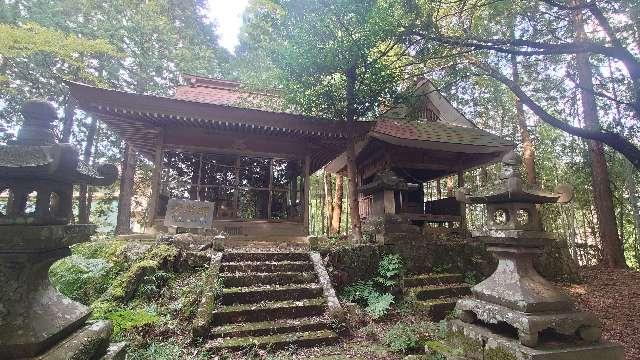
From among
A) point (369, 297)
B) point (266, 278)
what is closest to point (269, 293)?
point (266, 278)

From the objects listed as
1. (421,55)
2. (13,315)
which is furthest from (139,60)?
(13,315)

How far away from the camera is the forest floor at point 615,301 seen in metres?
6.56

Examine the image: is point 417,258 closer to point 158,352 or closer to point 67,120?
point 158,352

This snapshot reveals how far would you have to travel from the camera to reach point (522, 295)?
12.6ft

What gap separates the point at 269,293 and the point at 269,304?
338 mm

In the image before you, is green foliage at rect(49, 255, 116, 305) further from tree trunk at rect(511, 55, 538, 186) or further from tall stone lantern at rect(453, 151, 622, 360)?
tree trunk at rect(511, 55, 538, 186)

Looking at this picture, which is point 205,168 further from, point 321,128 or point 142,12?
point 142,12

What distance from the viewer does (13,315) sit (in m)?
2.18

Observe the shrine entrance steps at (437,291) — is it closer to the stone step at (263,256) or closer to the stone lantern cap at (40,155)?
the stone step at (263,256)

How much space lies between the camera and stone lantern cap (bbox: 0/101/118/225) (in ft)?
7.36

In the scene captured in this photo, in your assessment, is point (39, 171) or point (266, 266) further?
point (266, 266)

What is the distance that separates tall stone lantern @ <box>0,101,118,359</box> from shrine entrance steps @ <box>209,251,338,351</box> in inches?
134

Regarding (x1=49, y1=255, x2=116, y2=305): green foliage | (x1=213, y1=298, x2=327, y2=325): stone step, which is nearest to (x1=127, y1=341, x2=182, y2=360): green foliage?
(x1=213, y1=298, x2=327, y2=325): stone step

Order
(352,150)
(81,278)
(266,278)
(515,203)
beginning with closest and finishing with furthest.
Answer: (515,203) < (81,278) < (266,278) < (352,150)
